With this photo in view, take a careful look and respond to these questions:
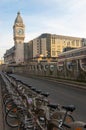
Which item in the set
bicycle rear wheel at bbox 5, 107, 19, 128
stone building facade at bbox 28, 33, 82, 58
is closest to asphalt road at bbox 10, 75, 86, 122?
bicycle rear wheel at bbox 5, 107, 19, 128

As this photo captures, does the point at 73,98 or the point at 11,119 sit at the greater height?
the point at 11,119

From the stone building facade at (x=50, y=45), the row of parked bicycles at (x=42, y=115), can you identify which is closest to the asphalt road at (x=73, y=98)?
the row of parked bicycles at (x=42, y=115)

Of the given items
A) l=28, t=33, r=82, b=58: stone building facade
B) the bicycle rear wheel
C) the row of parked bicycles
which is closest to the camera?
the row of parked bicycles

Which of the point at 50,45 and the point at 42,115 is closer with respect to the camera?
the point at 42,115

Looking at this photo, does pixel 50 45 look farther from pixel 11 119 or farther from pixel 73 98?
pixel 11 119

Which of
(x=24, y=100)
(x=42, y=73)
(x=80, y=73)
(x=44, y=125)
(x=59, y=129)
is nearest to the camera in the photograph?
(x=59, y=129)

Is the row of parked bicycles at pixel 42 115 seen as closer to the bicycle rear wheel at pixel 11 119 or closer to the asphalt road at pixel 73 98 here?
the bicycle rear wheel at pixel 11 119

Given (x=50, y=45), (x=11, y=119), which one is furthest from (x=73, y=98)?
(x=50, y=45)

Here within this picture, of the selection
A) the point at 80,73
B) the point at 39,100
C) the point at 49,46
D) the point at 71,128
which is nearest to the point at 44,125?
the point at 71,128

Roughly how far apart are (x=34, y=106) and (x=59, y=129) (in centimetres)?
227

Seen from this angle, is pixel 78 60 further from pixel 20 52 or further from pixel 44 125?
pixel 20 52

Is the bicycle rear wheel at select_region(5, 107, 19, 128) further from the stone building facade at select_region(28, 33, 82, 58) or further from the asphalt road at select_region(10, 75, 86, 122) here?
the stone building facade at select_region(28, 33, 82, 58)

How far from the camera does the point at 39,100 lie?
262 inches

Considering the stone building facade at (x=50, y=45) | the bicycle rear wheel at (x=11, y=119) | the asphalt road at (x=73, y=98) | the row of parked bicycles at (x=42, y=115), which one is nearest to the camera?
the row of parked bicycles at (x=42, y=115)
